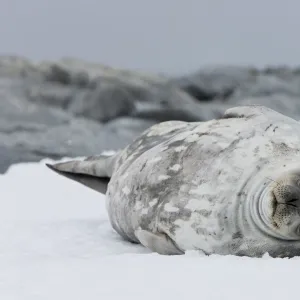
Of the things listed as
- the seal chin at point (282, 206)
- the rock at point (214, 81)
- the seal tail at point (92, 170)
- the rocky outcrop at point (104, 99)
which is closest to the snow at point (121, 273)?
the seal chin at point (282, 206)

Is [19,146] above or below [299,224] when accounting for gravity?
below

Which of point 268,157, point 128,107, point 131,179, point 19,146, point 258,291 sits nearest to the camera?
point 258,291

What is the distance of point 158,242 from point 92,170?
0.87 metres

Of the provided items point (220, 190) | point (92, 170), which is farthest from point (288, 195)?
point (92, 170)

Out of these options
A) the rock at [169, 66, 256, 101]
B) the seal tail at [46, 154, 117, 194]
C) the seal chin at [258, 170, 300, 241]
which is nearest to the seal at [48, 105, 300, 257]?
the seal chin at [258, 170, 300, 241]

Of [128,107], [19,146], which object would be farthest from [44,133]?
[128,107]

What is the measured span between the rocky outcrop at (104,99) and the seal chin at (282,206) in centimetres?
391

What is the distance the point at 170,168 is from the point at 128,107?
6243mm

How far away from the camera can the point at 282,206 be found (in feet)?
5.55

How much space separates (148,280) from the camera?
4.86 ft

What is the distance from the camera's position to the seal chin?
1.69m

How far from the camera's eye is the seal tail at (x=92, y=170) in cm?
274

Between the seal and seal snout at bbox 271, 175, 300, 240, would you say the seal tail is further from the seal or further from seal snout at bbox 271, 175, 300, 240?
seal snout at bbox 271, 175, 300, 240

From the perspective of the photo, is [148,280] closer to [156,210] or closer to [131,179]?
[156,210]
